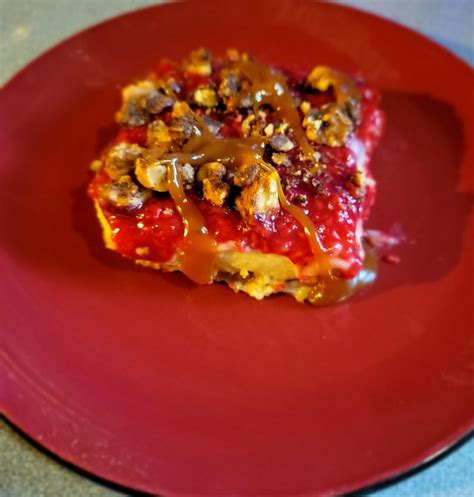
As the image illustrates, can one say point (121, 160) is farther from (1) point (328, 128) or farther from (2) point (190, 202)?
(1) point (328, 128)

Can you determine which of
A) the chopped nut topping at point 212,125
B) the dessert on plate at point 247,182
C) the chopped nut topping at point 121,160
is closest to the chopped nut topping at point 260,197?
the dessert on plate at point 247,182

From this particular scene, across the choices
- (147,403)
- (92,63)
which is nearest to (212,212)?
(147,403)

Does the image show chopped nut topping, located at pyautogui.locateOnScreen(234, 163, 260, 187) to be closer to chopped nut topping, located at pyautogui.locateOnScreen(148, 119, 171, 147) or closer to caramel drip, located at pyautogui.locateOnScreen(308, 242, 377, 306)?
chopped nut topping, located at pyautogui.locateOnScreen(148, 119, 171, 147)

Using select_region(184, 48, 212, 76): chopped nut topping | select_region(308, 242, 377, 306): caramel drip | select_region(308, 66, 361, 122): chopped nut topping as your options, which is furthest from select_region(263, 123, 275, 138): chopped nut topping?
select_region(308, 242, 377, 306): caramel drip

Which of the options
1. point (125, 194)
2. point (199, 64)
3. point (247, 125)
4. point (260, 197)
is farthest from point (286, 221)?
point (199, 64)

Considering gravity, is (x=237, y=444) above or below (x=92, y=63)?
below

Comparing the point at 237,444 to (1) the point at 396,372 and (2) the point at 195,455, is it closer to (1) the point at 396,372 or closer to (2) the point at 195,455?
(2) the point at 195,455
